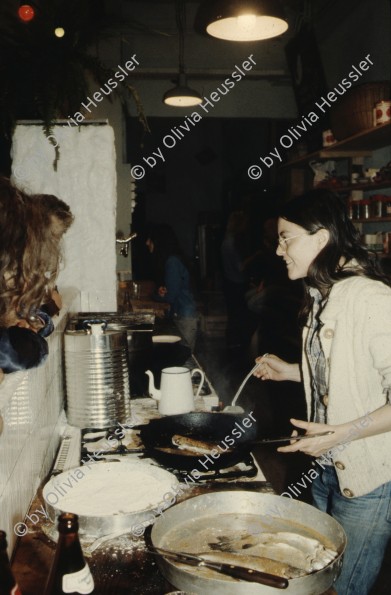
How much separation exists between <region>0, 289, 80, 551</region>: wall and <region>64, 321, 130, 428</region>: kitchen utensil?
0.23ft

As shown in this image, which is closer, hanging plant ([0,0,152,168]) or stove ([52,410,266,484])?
stove ([52,410,266,484])

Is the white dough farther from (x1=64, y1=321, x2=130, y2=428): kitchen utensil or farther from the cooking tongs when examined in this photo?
(x1=64, y1=321, x2=130, y2=428): kitchen utensil

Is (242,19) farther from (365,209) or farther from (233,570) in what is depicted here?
(233,570)

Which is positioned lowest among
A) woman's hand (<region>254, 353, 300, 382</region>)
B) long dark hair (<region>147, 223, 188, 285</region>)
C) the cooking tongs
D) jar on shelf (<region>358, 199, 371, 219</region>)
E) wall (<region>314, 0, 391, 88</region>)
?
the cooking tongs

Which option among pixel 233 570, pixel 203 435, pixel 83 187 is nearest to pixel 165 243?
pixel 83 187

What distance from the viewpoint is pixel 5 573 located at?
0.92m

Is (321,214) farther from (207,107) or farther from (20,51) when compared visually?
(207,107)

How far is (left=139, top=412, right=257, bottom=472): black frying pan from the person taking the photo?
5.58ft

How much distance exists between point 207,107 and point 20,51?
18.6ft

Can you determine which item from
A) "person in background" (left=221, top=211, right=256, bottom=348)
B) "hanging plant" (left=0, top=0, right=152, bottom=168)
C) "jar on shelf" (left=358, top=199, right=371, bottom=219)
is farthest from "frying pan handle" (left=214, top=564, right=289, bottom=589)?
"person in background" (left=221, top=211, right=256, bottom=348)

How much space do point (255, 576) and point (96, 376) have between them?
1.19m

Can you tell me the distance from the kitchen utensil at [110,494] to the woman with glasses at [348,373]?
41 centimetres

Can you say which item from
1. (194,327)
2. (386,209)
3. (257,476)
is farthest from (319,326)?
(194,327)

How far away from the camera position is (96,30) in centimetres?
300
